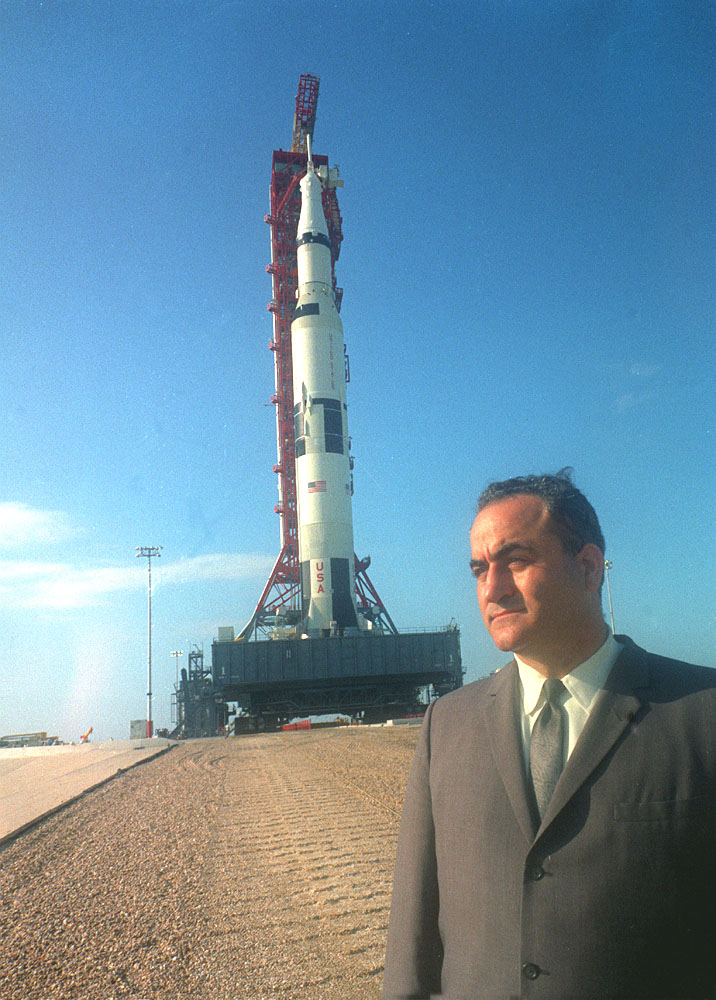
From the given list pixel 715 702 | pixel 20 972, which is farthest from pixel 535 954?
pixel 20 972

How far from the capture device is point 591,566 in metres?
2.14

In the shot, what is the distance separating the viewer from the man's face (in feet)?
6.57

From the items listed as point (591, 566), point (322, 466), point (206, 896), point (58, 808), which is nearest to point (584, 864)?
point (591, 566)

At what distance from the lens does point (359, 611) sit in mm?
37156

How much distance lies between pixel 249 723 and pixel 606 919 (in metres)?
34.0

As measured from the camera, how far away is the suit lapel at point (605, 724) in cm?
182

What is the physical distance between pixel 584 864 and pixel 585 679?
45cm

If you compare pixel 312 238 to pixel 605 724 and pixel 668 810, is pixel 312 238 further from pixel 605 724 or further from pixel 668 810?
pixel 668 810

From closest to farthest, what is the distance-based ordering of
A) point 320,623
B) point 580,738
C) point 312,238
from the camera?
point 580,738
point 320,623
point 312,238

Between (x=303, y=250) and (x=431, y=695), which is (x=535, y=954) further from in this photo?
(x=303, y=250)

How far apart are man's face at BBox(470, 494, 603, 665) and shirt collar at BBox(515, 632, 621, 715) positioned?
53 mm

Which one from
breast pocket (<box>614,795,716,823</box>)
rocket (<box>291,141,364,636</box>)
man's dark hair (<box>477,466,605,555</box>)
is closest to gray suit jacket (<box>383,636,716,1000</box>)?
breast pocket (<box>614,795,716,823</box>)

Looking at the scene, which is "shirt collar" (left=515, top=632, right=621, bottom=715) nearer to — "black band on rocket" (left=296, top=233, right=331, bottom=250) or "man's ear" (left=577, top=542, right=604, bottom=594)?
"man's ear" (left=577, top=542, right=604, bottom=594)

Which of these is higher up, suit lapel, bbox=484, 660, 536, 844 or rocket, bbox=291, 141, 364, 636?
rocket, bbox=291, 141, 364, 636
